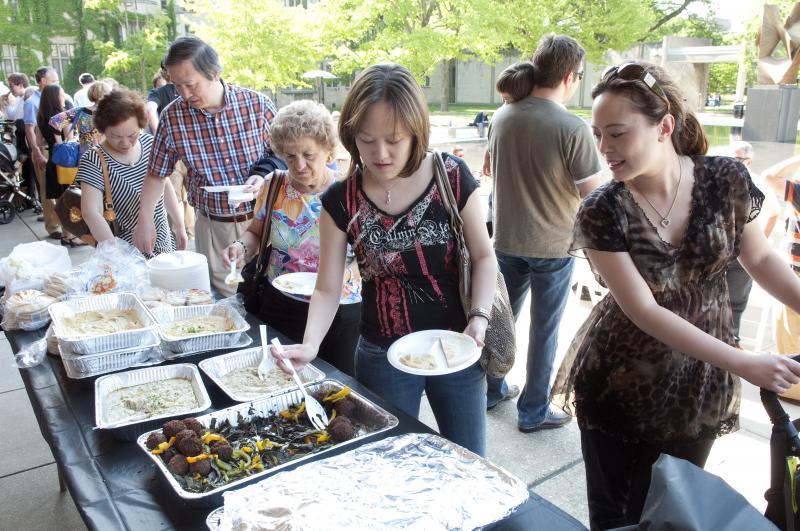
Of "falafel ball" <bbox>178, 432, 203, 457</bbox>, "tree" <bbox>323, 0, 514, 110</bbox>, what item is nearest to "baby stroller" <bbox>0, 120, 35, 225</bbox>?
"falafel ball" <bbox>178, 432, 203, 457</bbox>

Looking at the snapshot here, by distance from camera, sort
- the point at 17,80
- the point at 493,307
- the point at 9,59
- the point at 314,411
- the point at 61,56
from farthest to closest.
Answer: the point at 61,56 < the point at 9,59 < the point at 17,80 < the point at 493,307 < the point at 314,411

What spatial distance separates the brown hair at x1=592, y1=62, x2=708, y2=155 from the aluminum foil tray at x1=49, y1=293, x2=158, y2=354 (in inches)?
62.6

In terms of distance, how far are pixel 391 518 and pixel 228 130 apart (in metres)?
2.34

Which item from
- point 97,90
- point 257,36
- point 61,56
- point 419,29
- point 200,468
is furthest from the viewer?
point 61,56

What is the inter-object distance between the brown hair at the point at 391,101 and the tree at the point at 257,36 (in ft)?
50.2

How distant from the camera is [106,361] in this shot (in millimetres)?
1897

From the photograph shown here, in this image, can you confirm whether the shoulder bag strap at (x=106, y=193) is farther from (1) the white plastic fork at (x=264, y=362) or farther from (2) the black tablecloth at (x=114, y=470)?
(1) the white plastic fork at (x=264, y=362)

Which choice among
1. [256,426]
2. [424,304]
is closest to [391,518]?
[256,426]

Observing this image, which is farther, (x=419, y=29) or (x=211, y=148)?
(x=419, y=29)

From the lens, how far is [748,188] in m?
1.51

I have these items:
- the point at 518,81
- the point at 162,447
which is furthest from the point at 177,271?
the point at 518,81

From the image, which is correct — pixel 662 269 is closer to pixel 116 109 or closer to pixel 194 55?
pixel 194 55

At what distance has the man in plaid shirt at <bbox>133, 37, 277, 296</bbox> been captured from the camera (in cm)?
287

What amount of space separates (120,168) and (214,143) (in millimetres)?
565
